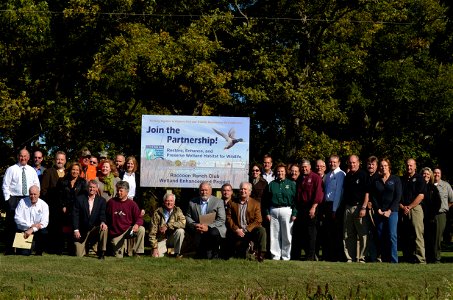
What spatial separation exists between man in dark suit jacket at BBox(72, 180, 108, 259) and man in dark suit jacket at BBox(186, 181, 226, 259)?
5.15 ft

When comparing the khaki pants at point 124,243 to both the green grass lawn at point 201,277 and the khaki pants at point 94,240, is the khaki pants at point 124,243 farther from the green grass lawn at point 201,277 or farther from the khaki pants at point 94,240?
the green grass lawn at point 201,277

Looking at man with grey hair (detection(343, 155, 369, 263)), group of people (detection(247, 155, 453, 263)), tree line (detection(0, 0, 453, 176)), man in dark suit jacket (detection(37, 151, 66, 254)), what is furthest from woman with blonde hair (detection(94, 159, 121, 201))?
tree line (detection(0, 0, 453, 176))

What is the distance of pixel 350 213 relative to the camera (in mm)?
15617

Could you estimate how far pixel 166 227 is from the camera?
15.4 meters

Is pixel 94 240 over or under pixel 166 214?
under

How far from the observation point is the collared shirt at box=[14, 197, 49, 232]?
15.1m

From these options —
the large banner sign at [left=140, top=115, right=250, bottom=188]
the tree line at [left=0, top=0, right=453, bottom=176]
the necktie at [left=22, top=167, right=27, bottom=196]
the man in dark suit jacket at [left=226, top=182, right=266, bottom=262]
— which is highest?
the tree line at [left=0, top=0, right=453, bottom=176]

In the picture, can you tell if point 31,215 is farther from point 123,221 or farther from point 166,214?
point 166,214

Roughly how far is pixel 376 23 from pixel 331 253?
1891cm

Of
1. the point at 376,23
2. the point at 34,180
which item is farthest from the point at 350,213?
the point at 376,23

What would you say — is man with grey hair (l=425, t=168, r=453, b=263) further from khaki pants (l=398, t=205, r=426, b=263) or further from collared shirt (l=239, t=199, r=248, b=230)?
collared shirt (l=239, t=199, r=248, b=230)

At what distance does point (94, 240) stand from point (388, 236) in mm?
5266

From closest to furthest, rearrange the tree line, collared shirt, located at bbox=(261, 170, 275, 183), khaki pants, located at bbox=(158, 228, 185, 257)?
1. khaki pants, located at bbox=(158, 228, 185, 257)
2. collared shirt, located at bbox=(261, 170, 275, 183)
3. the tree line

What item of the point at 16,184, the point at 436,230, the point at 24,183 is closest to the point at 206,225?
the point at 24,183
